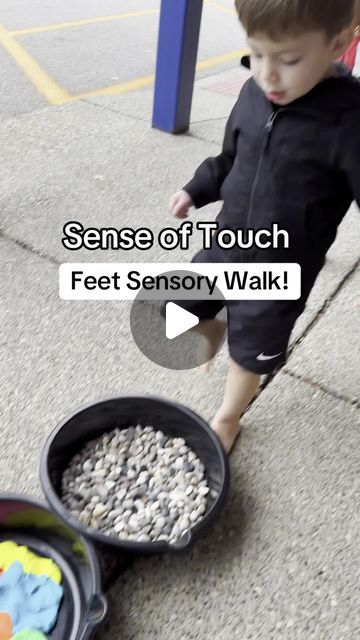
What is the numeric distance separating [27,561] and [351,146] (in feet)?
2.94

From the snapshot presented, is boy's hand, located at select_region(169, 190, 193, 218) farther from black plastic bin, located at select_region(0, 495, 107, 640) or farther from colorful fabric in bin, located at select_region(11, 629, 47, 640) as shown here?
colorful fabric in bin, located at select_region(11, 629, 47, 640)

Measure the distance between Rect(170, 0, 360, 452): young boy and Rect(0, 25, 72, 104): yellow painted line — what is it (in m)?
2.08

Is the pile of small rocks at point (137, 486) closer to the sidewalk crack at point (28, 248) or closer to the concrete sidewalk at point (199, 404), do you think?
the concrete sidewalk at point (199, 404)

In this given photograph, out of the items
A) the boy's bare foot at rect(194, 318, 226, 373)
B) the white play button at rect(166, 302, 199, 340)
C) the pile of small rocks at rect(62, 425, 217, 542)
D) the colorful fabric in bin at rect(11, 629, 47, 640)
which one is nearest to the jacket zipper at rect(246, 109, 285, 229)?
the white play button at rect(166, 302, 199, 340)

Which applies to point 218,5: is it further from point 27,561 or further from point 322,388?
point 27,561

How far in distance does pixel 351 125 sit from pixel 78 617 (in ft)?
2.97

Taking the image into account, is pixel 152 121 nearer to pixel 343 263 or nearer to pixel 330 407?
pixel 343 263

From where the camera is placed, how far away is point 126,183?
7.52 ft

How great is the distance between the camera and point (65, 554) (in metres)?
1.11

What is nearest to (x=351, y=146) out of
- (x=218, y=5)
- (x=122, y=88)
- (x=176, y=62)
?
(x=176, y=62)

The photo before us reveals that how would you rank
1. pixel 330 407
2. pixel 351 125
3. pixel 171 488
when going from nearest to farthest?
pixel 351 125 → pixel 171 488 → pixel 330 407

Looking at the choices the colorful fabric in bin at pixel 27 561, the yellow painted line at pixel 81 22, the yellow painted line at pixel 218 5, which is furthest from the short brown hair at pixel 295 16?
the yellow painted line at pixel 218 5

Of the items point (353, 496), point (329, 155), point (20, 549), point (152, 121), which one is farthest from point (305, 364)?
point (152, 121)

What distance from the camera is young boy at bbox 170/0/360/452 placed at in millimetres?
900
